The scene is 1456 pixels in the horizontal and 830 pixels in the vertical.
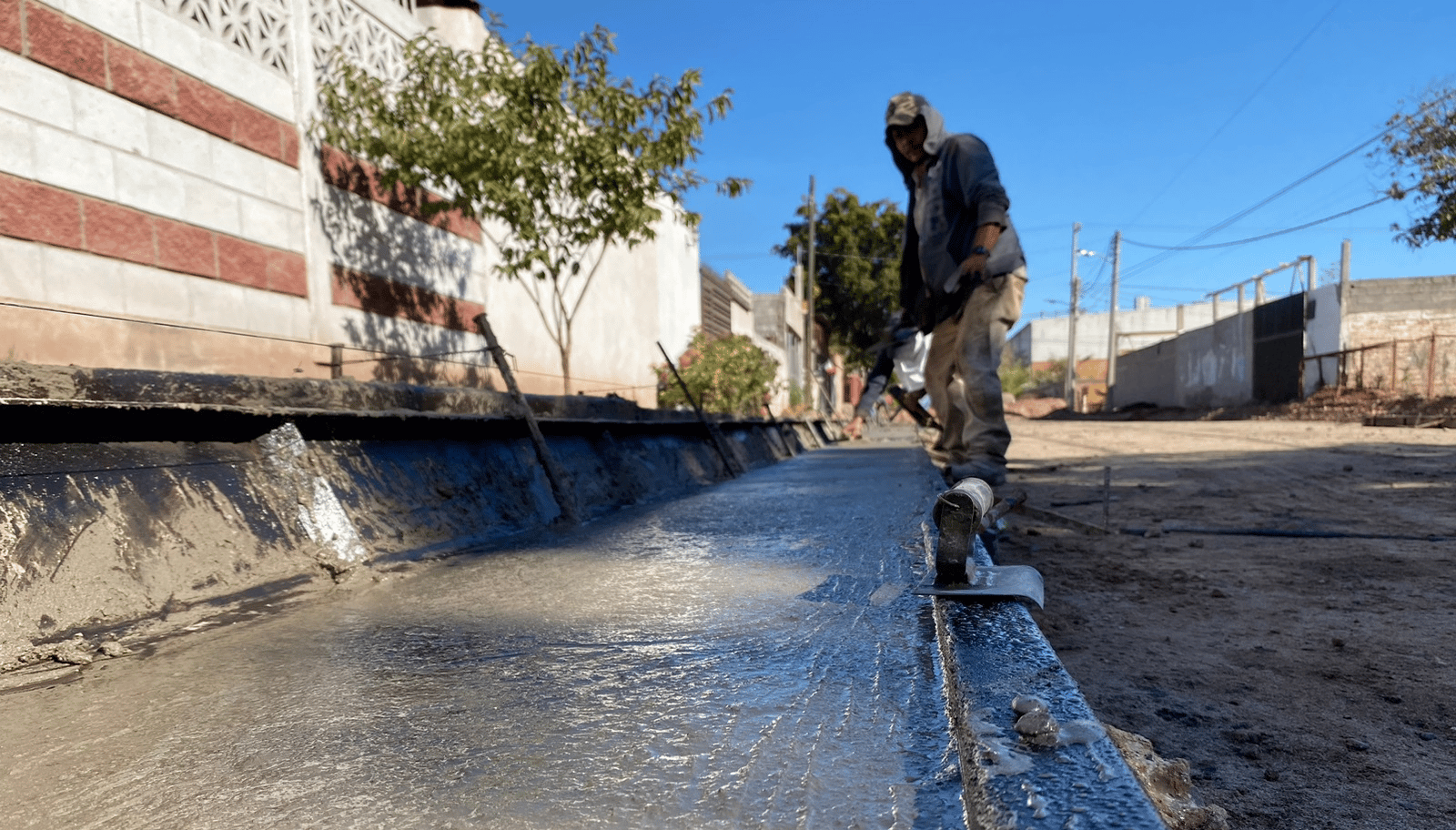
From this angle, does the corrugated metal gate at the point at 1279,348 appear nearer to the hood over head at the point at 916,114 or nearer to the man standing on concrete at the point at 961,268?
the man standing on concrete at the point at 961,268

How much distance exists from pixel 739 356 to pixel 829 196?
69.8ft

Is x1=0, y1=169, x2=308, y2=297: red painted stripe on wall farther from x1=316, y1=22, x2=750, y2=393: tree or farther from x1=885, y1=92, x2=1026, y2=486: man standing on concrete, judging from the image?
x1=885, y1=92, x2=1026, y2=486: man standing on concrete

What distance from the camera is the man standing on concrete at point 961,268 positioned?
3.13 metres

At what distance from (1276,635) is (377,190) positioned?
594 centimetres

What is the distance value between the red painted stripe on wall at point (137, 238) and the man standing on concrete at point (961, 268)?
3752mm

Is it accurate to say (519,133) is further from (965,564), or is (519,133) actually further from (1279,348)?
(1279,348)

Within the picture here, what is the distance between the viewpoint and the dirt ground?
1236 millimetres

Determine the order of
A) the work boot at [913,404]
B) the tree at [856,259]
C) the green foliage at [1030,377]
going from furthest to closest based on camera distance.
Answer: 1. the green foliage at [1030,377]
2. the tree at [856,259]
3. the work boot at [913,404]

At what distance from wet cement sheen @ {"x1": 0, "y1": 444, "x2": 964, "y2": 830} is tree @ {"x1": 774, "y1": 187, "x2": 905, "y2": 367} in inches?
1093

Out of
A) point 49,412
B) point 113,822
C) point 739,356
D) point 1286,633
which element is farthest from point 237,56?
point 739,356

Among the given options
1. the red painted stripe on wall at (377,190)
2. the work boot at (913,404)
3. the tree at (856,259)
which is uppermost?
the tree at (856,259)

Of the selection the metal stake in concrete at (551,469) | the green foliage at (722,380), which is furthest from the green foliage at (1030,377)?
the metal stake in concrete at (551,469)

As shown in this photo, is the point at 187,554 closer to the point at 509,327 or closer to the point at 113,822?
the point at 113,822

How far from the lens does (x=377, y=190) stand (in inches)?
228
